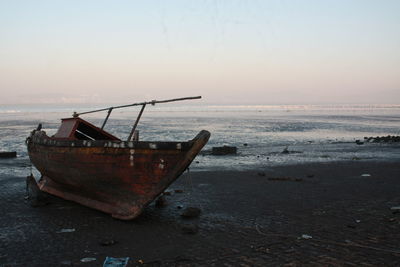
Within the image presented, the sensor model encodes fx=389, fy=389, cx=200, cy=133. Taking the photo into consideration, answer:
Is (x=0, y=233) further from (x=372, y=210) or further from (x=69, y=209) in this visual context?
(x=372, y=210)

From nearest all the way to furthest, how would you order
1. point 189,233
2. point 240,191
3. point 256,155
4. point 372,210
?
point 189,233 → point 372,210 → point 240,191 → point 256,155

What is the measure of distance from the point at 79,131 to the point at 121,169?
155 inches

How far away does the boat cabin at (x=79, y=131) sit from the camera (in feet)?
35.4

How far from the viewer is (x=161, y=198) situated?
9.87 meters

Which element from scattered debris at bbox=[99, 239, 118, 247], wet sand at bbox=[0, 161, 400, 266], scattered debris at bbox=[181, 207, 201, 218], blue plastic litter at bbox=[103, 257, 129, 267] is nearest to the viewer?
blue plastic litter at bbox=[103, 257, 129, 267]

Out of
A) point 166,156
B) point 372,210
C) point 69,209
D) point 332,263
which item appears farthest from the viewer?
point 69,209

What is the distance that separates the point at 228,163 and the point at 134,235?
1082 cm

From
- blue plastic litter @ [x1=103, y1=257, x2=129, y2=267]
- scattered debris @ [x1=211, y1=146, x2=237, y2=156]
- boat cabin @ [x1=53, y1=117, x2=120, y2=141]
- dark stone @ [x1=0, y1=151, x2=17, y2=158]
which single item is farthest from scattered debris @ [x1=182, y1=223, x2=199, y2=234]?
dark stone @ [x1=0, y1=151, x2=17, y2=158]

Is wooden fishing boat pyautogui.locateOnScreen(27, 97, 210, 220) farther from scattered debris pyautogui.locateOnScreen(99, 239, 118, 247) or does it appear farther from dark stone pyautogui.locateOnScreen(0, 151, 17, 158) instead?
dark stone pyautogui.locateOnScreen(0, 151, 17, 158)

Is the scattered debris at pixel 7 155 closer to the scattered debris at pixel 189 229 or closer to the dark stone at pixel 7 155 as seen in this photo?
the dark stone at pixel 7 155

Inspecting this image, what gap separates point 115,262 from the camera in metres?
6.09

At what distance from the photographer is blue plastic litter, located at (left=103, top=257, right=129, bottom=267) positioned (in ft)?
19.6

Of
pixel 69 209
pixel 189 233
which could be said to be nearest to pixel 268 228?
pixel 189 233

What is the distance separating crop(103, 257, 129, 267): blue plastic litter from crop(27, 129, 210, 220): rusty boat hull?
2236 mm
